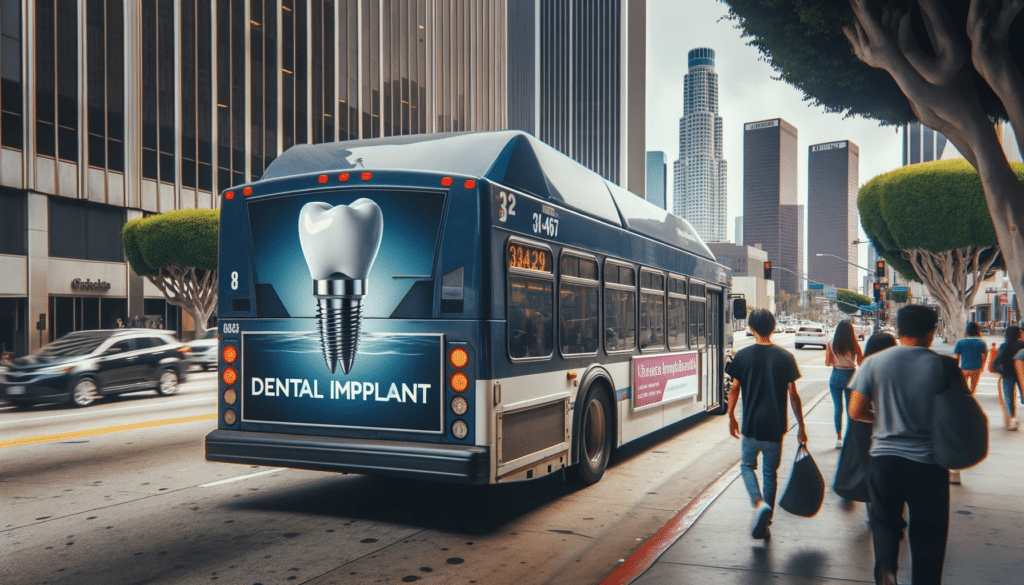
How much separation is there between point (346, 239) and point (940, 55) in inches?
303

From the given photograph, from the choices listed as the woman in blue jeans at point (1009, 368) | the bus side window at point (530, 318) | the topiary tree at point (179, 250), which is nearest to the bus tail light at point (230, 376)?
the bus side window at point (530, 318)

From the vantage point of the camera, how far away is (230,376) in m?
6.61

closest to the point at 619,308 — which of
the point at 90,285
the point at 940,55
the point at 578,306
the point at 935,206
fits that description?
the point at 578,306

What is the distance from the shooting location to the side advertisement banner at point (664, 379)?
8930 millimetres

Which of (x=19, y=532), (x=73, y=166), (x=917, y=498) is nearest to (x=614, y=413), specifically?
(x=917, y=498)

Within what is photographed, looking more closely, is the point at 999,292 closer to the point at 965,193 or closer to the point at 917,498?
the point at 965,193

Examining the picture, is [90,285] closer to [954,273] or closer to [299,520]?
[299,520]

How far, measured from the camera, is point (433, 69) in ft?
211

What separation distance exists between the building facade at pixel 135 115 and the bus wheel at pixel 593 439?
31.1m

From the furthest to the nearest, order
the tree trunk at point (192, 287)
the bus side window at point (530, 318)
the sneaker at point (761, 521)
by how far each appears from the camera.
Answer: the tree trunk at point (192, 287) → the bus side window at point (530, 318) → the sneaker at point (761, 521)

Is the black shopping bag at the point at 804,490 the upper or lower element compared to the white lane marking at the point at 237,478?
upper

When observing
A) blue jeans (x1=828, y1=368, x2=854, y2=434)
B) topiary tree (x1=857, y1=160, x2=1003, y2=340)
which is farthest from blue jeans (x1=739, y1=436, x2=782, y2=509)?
topiary tree (x1=857, y1=160, x2=1003, y2=340)

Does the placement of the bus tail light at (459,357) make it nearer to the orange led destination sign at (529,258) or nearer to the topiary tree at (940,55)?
the orange led destination sign at (529,258)

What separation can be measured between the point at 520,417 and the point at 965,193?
3931 cm
